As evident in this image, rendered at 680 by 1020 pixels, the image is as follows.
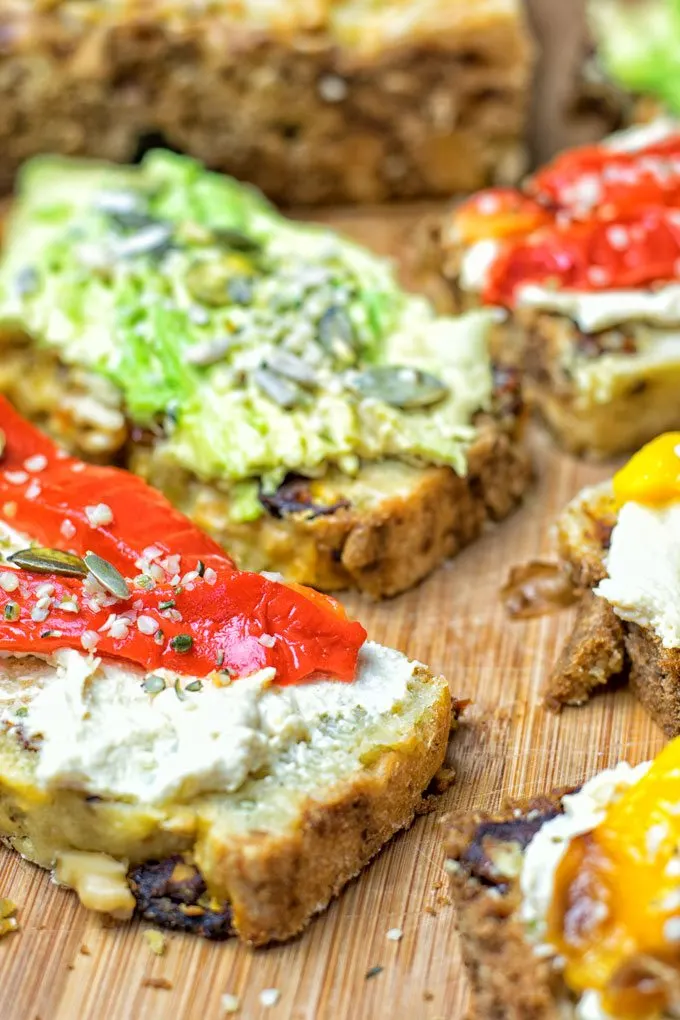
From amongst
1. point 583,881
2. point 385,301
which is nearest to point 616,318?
point 385,301

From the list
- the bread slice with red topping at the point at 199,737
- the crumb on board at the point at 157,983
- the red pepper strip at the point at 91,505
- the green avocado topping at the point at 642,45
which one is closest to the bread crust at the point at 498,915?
the bread slice with red topping at the point at 199,737

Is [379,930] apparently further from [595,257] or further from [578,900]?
[595,257]

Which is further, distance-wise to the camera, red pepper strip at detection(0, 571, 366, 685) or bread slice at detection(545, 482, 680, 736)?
bread slice at detection(545, 482, 680, 736)

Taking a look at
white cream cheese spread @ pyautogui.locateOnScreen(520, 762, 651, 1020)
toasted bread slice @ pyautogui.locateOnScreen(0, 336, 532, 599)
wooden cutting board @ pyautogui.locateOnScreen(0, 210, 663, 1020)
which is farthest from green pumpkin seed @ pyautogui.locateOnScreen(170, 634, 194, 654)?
white cream cheese spread @ pyautogui.locateOnScreen(520, 762, 651, 1020)

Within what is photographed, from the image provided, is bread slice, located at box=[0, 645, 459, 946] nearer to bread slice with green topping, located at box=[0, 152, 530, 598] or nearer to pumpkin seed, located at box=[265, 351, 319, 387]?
bread slice with green topping, located at box=[0, 152, 530, 598]

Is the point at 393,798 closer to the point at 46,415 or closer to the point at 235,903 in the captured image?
the point at 235,903
